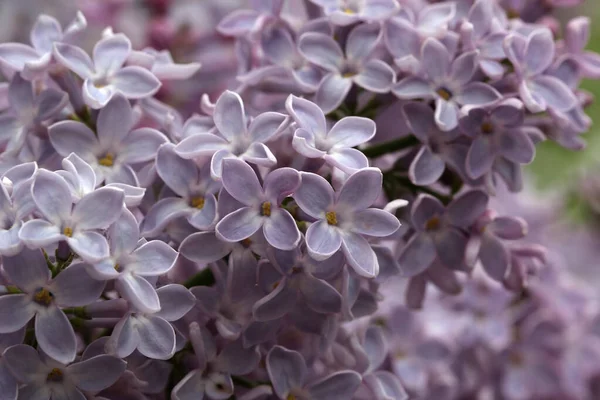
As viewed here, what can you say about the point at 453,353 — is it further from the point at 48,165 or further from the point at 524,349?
the point at 48,165

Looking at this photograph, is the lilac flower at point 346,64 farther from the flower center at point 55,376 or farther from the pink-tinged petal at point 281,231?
the flower center at point 55,376

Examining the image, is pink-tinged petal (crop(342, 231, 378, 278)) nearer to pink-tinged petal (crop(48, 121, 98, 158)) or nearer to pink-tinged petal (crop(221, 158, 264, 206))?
pink-tinged petal (crop(221, 158, 264, 206))

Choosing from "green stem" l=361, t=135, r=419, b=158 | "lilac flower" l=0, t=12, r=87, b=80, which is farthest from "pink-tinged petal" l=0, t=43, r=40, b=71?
"green stem" l=361, t=135, r=419, b=158

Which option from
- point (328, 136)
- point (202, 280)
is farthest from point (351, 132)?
point (202, 280)

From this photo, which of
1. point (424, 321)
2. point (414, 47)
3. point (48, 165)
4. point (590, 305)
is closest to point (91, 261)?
point (48, 165)

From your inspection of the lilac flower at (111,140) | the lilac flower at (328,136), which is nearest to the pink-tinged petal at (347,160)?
the lilac flower at (328,136)

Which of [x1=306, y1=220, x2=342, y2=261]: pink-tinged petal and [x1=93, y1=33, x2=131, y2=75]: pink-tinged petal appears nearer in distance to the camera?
[x1=306, y1=220, x2=342, y2=261]: pink-tinged petal
